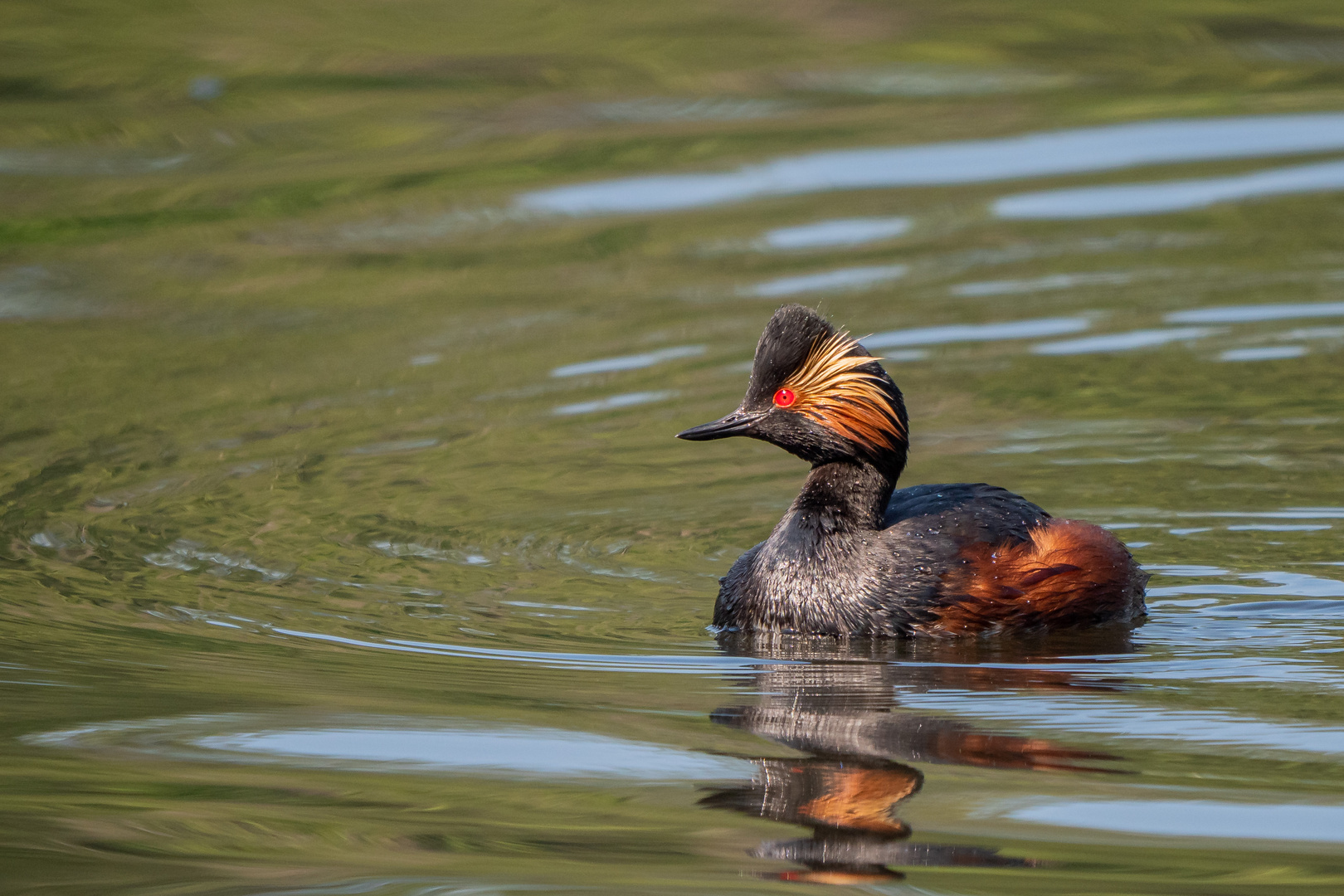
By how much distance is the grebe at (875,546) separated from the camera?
22.4 feet

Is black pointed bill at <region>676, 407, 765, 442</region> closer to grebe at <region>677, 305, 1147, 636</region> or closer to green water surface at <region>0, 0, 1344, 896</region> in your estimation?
grebe at <region>677, 305, 1147, 636</region>

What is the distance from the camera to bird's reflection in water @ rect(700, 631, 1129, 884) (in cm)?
441

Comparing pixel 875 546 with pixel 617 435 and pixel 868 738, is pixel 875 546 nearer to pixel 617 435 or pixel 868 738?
pixel 868 738

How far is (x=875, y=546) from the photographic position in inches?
278

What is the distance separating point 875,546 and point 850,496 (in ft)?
0.75

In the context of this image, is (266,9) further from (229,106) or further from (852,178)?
(852,178)

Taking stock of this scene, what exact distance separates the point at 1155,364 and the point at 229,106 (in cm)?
794


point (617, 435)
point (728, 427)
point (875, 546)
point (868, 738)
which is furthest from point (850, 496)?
point (617, 435)

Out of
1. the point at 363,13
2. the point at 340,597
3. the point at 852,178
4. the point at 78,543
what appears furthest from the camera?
the point at 363,13

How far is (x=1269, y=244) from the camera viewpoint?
11906mm

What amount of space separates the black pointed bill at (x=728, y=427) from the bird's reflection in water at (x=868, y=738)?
74 centimetres

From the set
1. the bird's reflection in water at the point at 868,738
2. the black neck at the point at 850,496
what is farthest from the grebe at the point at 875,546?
the bird's reflection in water at the point at 868,738

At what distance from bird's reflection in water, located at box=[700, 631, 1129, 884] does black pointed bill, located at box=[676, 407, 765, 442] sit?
745 millimetres

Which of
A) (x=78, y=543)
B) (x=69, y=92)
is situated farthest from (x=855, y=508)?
(x=69, y=92)
